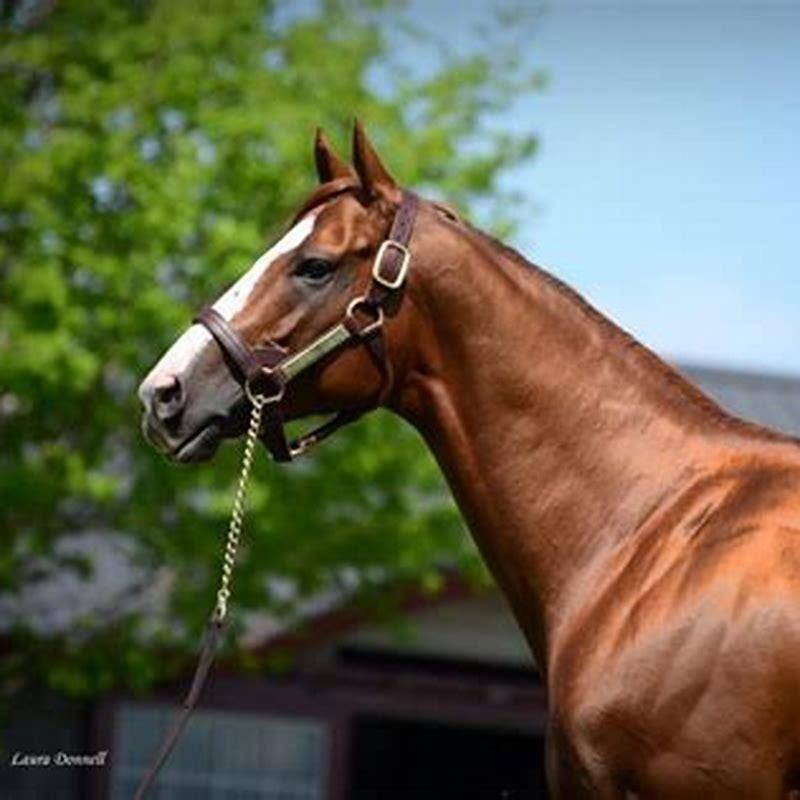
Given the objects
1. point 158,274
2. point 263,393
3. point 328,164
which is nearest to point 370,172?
point 328,164

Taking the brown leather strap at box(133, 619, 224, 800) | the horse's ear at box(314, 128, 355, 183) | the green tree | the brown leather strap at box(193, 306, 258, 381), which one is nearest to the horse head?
the brown leather strap at box(193, 306, 258, 381)

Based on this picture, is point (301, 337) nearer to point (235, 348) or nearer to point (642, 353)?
point (235, 348)

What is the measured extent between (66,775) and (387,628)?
2.61 meters

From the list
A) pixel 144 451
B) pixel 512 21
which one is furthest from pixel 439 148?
pixel 144 451

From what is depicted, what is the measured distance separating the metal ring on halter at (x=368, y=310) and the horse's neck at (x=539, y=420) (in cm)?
12

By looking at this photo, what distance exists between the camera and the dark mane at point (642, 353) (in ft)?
20.3

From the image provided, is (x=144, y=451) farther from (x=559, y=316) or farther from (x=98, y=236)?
(x=559, y=316)

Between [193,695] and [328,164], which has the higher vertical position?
[328,164]

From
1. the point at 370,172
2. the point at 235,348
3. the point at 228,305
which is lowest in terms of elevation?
the point at 235,348

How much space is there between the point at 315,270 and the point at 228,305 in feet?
0.73

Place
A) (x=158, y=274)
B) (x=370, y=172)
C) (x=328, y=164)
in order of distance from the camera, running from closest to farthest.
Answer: (x=370, y=172), (x=328, y=164), (x=158, y=274)

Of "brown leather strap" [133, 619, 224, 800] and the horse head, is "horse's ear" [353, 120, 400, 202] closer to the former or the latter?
the horse head

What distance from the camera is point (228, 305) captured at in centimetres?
627

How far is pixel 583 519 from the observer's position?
20.1 ft
